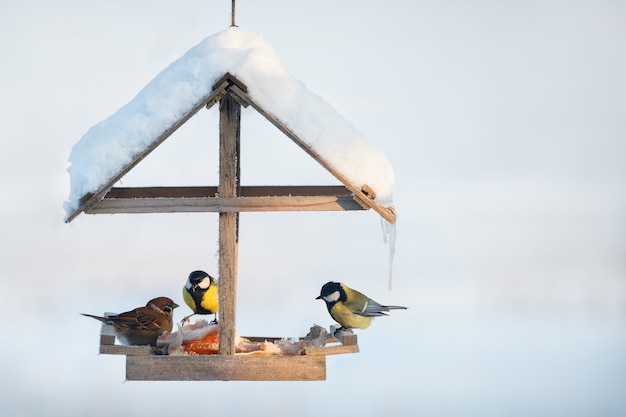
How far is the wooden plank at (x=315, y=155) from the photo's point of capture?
5.32m

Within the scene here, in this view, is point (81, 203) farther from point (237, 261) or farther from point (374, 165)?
point (374, 165)

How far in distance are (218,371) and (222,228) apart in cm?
74

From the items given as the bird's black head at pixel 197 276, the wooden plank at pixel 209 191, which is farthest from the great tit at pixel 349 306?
A: the bird's black head at pixel 197 276

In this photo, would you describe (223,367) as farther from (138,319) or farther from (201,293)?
(201,293)

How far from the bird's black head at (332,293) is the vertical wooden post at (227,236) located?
0.89 m

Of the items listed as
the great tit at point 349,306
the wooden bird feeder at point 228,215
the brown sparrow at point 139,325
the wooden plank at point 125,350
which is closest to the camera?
the wooden bird feeder at point 228,215

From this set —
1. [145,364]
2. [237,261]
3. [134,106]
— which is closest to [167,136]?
[134,106]

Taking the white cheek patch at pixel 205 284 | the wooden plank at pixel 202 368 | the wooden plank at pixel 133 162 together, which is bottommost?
the wooden plank at pixel 202 368

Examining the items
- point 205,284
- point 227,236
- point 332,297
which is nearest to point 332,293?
point 332,297

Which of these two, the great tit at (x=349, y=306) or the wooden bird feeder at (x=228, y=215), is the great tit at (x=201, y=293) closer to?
the great tit at (x=349, y=306)

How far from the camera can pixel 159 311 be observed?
19.5 feet

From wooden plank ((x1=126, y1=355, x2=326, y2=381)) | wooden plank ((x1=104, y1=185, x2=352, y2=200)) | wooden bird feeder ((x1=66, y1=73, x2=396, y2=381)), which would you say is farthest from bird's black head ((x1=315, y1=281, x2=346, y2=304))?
wooden plank ((x1=126, y1=355, x2=326, y2=381))

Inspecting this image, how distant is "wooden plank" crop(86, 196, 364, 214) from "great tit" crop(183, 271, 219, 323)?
35.3 inches

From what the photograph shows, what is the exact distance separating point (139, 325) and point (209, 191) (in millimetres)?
1011
